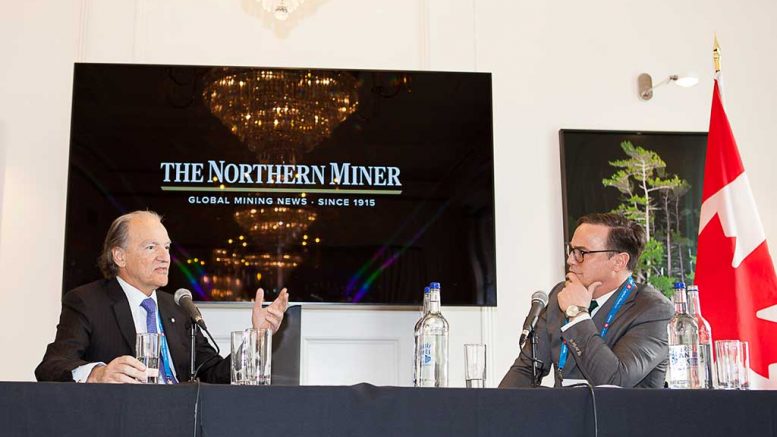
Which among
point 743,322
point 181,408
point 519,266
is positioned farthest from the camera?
point 519,266

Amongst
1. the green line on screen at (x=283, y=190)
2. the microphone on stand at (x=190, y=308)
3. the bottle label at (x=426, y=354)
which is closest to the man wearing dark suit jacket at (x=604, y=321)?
the bottle label at (x=426, y=354)

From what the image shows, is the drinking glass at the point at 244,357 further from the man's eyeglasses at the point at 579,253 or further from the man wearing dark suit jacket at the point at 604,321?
the man's eyeglasses at the point at 579,253

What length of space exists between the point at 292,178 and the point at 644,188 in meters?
1.79

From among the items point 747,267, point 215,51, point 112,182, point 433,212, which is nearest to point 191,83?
point 215,51

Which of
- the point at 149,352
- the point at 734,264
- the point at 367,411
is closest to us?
the point at 367,411

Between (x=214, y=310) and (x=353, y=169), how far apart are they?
0.96 meters

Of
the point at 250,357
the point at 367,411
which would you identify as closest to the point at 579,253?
the point at 250,357

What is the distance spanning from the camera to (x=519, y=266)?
448 cm

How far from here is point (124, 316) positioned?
118 inches

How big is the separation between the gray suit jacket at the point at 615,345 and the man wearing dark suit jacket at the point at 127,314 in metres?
0.91

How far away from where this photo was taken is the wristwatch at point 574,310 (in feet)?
8.80

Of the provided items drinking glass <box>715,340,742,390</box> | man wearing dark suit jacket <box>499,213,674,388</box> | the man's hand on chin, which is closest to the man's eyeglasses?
man wearing dark suit jacket <box>499,213,674,388</box>

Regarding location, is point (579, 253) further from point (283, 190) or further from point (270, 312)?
point (283, 190)

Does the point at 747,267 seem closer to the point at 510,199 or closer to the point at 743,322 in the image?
the point at 743,322
